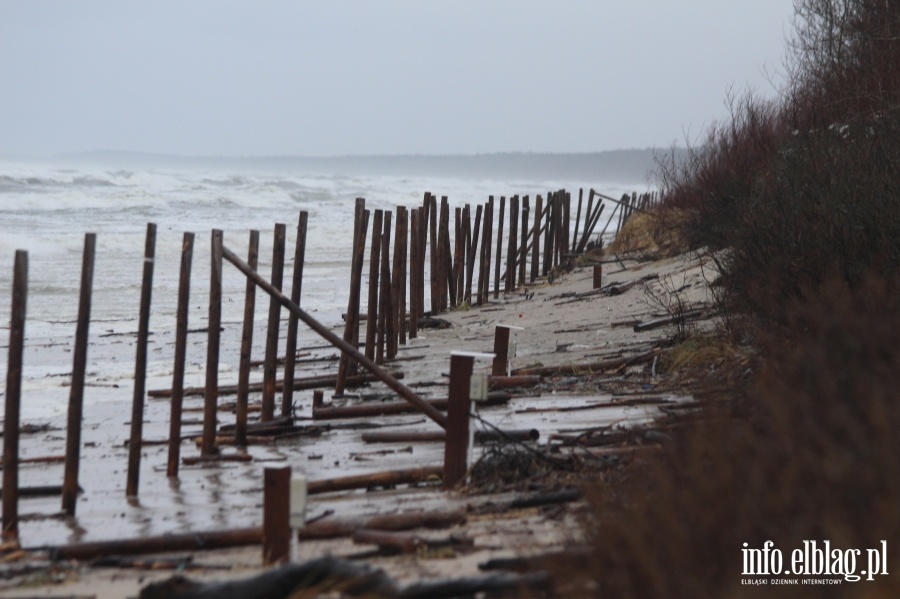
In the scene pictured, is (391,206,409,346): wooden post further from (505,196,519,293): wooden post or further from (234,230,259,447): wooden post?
(505,196,519,293): wooden post

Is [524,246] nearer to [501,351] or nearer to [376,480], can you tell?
[501,351]

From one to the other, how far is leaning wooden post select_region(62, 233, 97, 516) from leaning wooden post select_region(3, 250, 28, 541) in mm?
296

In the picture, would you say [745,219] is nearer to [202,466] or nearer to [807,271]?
[807,271]

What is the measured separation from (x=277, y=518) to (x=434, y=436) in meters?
2.37

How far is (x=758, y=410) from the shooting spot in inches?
169

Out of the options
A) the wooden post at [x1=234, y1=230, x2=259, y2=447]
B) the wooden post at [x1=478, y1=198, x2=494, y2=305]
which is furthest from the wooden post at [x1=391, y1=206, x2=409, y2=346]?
the wooden post at [x1=478, y1=198, x2=494, y2=305]

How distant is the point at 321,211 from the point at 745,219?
3771cm

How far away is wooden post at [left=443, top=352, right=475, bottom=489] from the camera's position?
559 centimetres

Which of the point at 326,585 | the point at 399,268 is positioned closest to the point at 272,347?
the point at 399,268

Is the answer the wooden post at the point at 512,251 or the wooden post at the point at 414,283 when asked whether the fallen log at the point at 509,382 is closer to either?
the wooden post at the point at 414,283

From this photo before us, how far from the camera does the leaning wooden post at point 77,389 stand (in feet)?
18.9

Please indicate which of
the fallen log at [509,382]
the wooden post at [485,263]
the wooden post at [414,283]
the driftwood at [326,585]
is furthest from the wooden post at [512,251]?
the driftwood at [326,585]

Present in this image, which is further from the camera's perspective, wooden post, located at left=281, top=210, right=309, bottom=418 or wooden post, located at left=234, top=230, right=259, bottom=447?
wooden post, located at left=281, top=210, right=309, bottom=418

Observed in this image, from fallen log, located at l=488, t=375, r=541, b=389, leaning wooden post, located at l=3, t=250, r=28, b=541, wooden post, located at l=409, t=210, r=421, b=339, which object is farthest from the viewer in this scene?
wooden post, located at l=409, t=210, r=421, b=339
